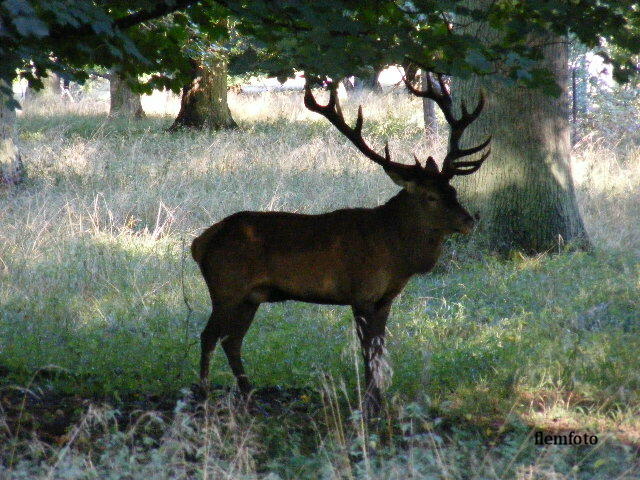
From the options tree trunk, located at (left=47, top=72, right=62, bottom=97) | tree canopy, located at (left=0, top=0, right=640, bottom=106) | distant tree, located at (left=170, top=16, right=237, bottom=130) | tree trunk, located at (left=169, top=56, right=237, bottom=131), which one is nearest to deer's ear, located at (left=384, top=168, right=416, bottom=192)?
tree canopy, located at (left=0, top=0, right=640, bottom=106)

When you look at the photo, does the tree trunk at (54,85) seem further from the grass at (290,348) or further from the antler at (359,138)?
the antler at (359,138)

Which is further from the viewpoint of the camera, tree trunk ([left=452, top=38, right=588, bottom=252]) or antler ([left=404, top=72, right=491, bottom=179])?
tree trunk ([left=452, top=38, right=588, bottom=252])

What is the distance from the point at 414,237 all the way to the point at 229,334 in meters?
1.35

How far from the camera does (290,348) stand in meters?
7.14

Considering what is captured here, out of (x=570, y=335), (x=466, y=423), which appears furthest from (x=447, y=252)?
(x=466, y=423)

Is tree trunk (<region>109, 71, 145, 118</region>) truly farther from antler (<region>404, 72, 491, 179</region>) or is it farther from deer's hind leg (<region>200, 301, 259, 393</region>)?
antler (<region>404, 72, 491, 179</region>)

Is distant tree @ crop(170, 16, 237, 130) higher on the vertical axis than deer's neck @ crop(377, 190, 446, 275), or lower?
higher

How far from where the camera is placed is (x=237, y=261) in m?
5.73

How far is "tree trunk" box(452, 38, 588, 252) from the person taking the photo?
9586mm

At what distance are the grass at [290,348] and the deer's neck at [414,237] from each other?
2.05 feet

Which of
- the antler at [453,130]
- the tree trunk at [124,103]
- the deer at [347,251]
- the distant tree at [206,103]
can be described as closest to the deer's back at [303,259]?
the deer at [347,251]

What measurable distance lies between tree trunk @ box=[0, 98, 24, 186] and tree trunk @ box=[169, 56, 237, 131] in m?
7.12

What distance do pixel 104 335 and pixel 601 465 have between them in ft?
14.9

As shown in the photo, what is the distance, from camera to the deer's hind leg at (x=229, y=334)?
5848 millimetres
